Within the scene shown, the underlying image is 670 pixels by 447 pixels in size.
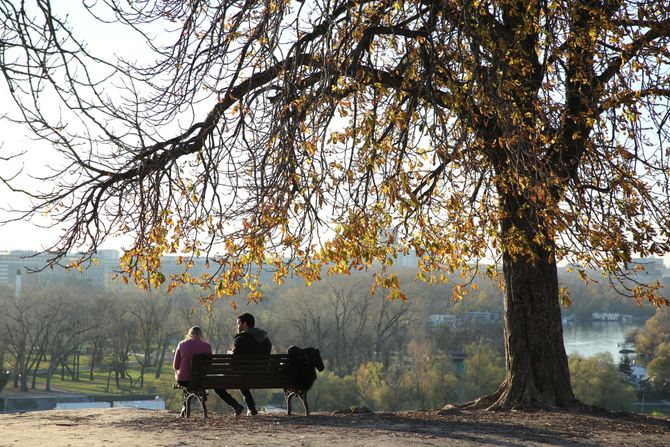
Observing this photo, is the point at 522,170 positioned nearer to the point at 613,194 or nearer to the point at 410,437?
the point at 613,194

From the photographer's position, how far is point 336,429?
7715 millimetres

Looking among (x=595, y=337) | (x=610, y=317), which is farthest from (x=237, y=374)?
(x=610, y=317)

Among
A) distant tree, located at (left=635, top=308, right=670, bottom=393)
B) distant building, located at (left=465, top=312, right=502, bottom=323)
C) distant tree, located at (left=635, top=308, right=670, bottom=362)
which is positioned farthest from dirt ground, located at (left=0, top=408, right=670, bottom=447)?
distant building, located at (left=465, top=312, right=502, bottom=323)

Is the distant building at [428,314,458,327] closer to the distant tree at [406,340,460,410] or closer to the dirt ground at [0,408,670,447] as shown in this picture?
the distant tree at [406,340,460,410]

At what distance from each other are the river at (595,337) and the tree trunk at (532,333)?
57138 mm

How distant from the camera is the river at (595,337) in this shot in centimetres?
7581

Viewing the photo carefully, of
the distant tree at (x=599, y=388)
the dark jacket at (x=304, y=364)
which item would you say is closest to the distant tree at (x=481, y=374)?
the distant tree at (x=599, y=388)

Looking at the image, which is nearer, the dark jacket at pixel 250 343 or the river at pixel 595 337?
the dark jacket at pixel 250 343

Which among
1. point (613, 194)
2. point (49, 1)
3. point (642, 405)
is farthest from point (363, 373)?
point (49, 1)

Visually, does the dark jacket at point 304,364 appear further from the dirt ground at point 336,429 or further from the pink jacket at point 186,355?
the pink jacket at point 186,355

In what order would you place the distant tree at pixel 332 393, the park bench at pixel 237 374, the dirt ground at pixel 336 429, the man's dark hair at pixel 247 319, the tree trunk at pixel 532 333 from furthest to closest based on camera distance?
1. the distant tree at pixel 332 393
2. the tree trunk at pixel 532 333
3. the man's dark hair at pixel 247 319
4. the park bench at pixel 237 374
5. the dirt ground at pixel 336 429

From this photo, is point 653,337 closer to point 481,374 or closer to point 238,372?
point 481,374

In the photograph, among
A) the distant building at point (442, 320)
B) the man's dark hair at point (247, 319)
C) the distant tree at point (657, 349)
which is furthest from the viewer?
the distant building at point (442, 320)

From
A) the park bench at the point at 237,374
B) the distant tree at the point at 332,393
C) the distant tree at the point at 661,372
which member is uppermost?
the park bench at the point at 237,374
